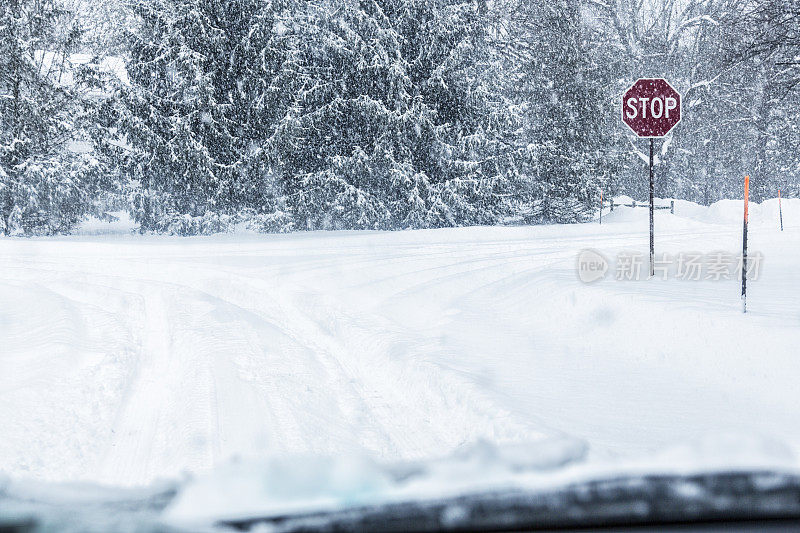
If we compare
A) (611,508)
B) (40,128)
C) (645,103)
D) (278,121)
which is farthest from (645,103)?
(40,128)

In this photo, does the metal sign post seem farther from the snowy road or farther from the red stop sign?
the snowy road

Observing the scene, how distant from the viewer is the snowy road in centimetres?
443

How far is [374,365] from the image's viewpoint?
21.6ft

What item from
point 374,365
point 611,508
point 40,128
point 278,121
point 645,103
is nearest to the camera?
point 611,508

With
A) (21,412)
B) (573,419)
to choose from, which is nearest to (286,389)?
(21,412)

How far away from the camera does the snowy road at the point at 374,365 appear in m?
4.43

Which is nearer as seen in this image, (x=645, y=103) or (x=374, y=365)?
(x=374, y=365)

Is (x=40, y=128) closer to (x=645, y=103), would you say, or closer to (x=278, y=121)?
(x=278, y=121)

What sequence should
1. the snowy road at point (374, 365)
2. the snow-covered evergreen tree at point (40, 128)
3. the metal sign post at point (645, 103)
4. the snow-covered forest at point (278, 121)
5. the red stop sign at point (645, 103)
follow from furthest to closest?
1. the snow-covered evergreen tree at point (40, 128)
2. the snow-covered forest at point (278, 121)
3. the red stop sign at point (645, 103)
4. the metal sign post at point (645, 103)
5. the snowy road at point (374, 365)

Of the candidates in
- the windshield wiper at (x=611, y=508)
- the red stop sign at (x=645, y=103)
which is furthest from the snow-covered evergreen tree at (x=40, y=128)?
the windshield wiper at (x=611, y=508)

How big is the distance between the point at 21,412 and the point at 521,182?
88.0 feet

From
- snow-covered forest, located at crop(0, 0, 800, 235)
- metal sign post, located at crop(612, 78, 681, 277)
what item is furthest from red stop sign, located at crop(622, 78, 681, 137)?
snow-covered forest, located at crop(0, 0, 800, 235)

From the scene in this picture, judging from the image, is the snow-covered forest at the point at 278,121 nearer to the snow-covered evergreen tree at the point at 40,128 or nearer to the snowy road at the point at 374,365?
the snow-covered evergreen tree at the point at 40,128

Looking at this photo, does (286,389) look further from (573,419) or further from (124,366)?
(573,419)
